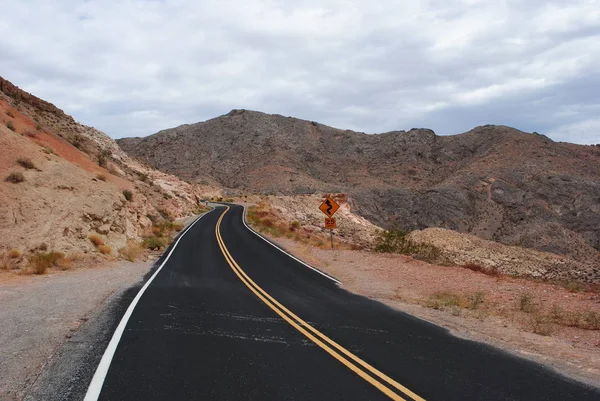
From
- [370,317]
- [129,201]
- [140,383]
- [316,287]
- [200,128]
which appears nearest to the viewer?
[140,383]

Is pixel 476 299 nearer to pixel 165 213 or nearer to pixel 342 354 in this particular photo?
pixel 342 354

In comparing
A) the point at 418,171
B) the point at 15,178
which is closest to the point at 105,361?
the point at 15,178

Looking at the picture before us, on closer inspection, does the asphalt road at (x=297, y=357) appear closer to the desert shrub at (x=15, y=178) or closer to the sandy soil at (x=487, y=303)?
the sandy soil at (x=487, y=303)

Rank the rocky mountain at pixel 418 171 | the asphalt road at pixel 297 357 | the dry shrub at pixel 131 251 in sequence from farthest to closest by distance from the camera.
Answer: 1. the rocky mountain at pixel 418 171
2. the dry shrub at pixel 131 251
3. the asphalt road at pixel 297 357

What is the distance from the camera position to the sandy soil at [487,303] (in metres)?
8.03

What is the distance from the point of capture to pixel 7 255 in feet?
50.9

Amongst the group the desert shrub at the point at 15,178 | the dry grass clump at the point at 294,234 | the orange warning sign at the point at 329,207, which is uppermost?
the desert shrub at the point at 15,178

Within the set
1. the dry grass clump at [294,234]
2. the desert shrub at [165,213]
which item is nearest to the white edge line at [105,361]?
the dry grass clump at [294,234]

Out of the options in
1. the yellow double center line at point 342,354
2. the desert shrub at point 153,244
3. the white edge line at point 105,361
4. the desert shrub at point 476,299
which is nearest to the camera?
the white edge line at point 105,361

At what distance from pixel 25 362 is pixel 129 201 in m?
23.4

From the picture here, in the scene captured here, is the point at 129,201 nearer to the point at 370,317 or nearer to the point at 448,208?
the point at 370,317

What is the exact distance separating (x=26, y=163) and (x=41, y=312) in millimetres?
15249

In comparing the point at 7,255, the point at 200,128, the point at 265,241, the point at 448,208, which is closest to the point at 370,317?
the point at 7,255

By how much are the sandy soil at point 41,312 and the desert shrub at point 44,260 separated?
48 cm
